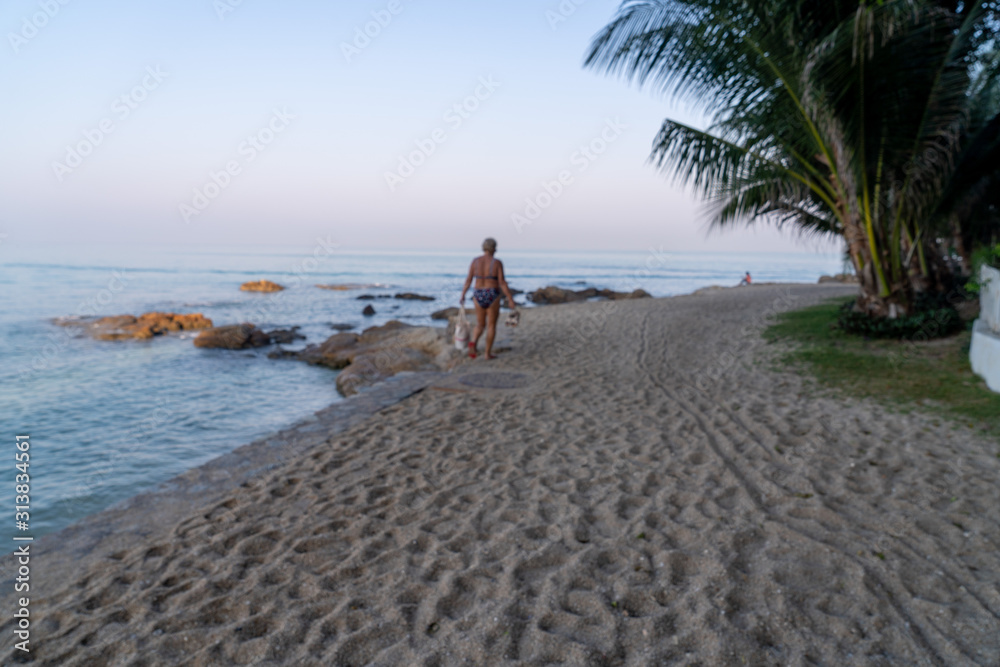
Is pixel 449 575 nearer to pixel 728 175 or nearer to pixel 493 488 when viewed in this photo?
pixel 493 488

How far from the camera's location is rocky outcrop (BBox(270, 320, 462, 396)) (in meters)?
10.4

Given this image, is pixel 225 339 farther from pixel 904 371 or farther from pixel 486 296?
pixel 904 371

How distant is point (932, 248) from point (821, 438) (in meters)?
9.57

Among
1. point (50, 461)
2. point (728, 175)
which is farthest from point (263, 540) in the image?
point (728, 175)

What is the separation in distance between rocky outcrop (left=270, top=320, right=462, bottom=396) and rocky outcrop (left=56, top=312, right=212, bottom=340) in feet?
17.3

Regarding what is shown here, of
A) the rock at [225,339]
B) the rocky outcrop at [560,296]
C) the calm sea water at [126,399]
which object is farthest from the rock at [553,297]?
the rock at [225,339]

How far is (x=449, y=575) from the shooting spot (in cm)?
325

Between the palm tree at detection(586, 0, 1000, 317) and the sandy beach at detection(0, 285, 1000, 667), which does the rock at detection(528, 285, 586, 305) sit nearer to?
the palm tree at detection(586, 0, 1000, 317)

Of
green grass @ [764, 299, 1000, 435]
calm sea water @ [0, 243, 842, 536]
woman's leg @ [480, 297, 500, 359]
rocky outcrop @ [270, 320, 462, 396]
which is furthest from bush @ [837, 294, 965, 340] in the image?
calm sea water @ [0, 243, 842, 536]

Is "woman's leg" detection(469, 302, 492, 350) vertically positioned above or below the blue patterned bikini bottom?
below

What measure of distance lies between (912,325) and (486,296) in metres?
7.03

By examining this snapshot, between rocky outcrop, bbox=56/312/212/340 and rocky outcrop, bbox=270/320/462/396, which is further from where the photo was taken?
rocky outcrop, bbox=56/312/212/340

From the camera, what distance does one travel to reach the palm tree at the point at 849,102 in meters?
7.83

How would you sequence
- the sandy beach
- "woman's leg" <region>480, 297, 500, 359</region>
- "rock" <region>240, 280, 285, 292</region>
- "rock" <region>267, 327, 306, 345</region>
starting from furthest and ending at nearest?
"rock" <region>240, 280, 285, 292</region> → "rock" <region>267, 327, 306, 345</region> → "woman's leg" <region>480, 297, 500, 359</region> → the sandy beach
